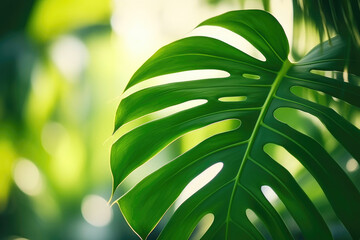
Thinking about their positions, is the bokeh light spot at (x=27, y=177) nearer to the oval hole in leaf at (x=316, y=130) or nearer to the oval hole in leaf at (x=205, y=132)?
the oval hole in leaf at (x=205, y=132)

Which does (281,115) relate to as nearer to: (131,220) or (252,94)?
(252,94)

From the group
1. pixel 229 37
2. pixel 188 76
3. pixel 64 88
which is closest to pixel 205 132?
pixel 188 76

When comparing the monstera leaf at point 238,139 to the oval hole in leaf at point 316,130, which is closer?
the monstera leaf at point 238,139

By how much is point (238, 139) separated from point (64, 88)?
106 centimetres

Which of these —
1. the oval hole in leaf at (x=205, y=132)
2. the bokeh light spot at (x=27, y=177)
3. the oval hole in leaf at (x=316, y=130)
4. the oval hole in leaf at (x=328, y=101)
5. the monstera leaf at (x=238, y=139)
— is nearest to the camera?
the monstera leaf at (x=238, y=139)

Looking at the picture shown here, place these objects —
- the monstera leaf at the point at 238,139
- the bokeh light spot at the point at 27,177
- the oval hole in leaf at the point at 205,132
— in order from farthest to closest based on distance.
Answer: the bokeh light spot at the point at 27,177 → the oval hole in leaf at the point at 205,132 → the monstera leaf at the point at 238,139

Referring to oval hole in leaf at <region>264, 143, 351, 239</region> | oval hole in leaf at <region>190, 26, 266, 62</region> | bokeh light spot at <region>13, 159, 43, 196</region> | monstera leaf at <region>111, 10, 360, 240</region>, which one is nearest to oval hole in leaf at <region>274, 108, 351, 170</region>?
oval hole in leaf at <region>264, 143, 351, 239</region>

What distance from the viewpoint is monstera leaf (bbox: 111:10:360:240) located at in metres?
0.64

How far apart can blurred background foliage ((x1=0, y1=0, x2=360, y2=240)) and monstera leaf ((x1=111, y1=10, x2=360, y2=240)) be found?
75 cm

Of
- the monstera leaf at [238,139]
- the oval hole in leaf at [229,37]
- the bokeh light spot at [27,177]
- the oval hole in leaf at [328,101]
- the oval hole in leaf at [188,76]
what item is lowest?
the monstera leaf at [238,139]

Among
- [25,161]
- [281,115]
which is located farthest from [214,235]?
[25,161]

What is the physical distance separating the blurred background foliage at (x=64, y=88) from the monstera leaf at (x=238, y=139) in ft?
2.45

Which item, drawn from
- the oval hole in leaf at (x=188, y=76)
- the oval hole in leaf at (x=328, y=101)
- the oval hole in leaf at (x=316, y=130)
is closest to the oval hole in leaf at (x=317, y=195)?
the oval hole in leaf at (x=316, y=130)

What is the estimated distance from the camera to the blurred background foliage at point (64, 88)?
1.54 meters
